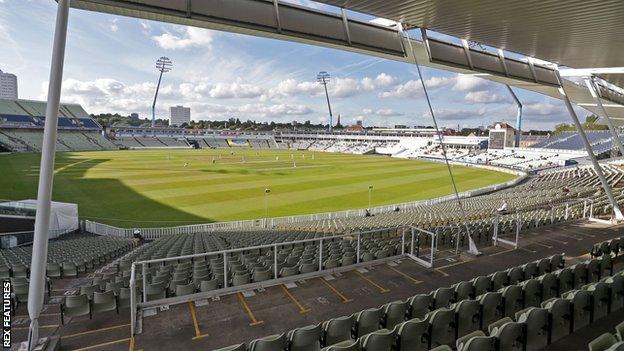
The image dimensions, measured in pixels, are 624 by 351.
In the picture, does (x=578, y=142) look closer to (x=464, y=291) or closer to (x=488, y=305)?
(x=464, y=291)

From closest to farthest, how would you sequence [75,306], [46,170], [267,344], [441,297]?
1. [267,344]
2. [46,170]
3. [441,297]
4. [75,306]

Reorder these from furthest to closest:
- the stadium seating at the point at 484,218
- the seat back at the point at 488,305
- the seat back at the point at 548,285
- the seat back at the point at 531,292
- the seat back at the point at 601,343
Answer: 1. the stadium seating at the point at 484,218
2. the seat back at the point at 548,285
3. the seat back at the point at 531,292
4. the seat back at the point at 488,305
5. the seat back at the point at 601,343

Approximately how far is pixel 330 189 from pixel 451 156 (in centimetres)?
6381

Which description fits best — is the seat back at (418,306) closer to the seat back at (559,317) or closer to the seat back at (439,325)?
the seat back at (439,325)

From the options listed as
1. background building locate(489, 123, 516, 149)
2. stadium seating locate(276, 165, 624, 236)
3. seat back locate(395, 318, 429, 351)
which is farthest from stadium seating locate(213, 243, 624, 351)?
background building locate(489, 123, 516, 149)

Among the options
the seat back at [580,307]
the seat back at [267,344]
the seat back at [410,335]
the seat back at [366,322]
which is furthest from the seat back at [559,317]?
the seat back at [267,344]

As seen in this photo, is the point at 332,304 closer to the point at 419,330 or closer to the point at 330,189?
the point at 419,330

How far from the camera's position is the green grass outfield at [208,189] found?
91.8 ft

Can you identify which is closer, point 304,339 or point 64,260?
point 304,339

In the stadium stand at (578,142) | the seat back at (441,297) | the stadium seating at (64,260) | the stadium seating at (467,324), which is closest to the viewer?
the stadium seating at (467,324)

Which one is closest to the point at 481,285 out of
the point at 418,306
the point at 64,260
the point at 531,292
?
the point at 531,292

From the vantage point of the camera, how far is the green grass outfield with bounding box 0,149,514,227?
1101 inches

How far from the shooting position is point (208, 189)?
3709cm

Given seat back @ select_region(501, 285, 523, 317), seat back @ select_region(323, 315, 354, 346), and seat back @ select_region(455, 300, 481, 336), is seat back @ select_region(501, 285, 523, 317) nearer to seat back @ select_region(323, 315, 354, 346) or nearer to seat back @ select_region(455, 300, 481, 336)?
seat back @ select_region(455, 300, 481, 336)
